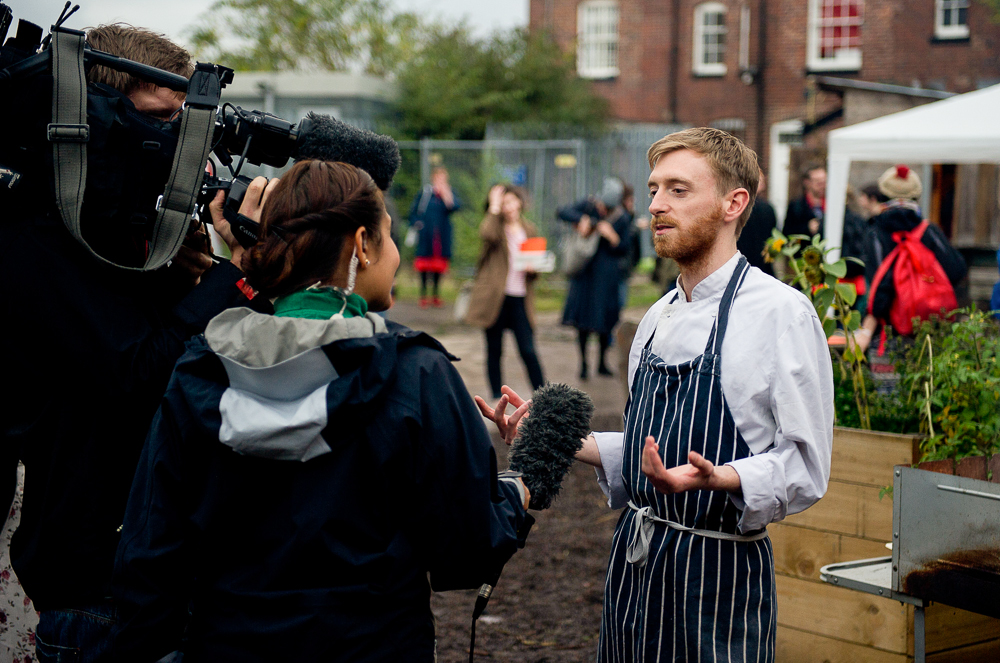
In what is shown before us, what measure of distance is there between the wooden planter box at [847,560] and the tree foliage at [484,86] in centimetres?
1878

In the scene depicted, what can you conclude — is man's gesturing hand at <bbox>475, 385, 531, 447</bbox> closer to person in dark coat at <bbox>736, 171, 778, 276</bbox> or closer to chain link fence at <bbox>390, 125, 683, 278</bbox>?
person in dark coat at <bbox>736, 171, 778, 276</bbox>

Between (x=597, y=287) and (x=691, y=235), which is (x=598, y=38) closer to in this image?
(x=597, y=287)

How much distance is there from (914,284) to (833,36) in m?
21.4

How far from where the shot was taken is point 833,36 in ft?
84.7

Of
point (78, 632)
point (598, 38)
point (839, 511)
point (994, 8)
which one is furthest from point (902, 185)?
point (598, 38)

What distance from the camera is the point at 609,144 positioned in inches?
792

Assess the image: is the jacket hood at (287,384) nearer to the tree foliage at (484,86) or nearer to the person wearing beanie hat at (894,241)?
the person wearing beanie hat at (894,241)

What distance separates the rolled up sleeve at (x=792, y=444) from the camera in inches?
86.0

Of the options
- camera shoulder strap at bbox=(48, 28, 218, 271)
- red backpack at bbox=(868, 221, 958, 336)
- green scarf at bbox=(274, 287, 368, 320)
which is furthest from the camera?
red backpack at bbox=(868, 221, 958, 336)

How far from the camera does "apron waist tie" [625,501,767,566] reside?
232 centimetres

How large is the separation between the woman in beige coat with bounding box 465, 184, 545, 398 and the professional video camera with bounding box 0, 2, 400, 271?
20.8ft

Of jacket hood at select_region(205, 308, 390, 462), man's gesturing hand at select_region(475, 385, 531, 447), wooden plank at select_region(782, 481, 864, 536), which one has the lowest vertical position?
wooden plank at select_region(782, 481, 864, 536)

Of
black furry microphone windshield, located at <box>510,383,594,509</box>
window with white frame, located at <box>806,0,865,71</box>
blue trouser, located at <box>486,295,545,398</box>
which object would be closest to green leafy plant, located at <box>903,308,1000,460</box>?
black furry microphone windshield, located at <box>510,383,594,509</box>

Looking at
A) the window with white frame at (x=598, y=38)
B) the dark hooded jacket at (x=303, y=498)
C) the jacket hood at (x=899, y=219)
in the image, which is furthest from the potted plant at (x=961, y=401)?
→ the window with white frame at (x=598, y=38)
